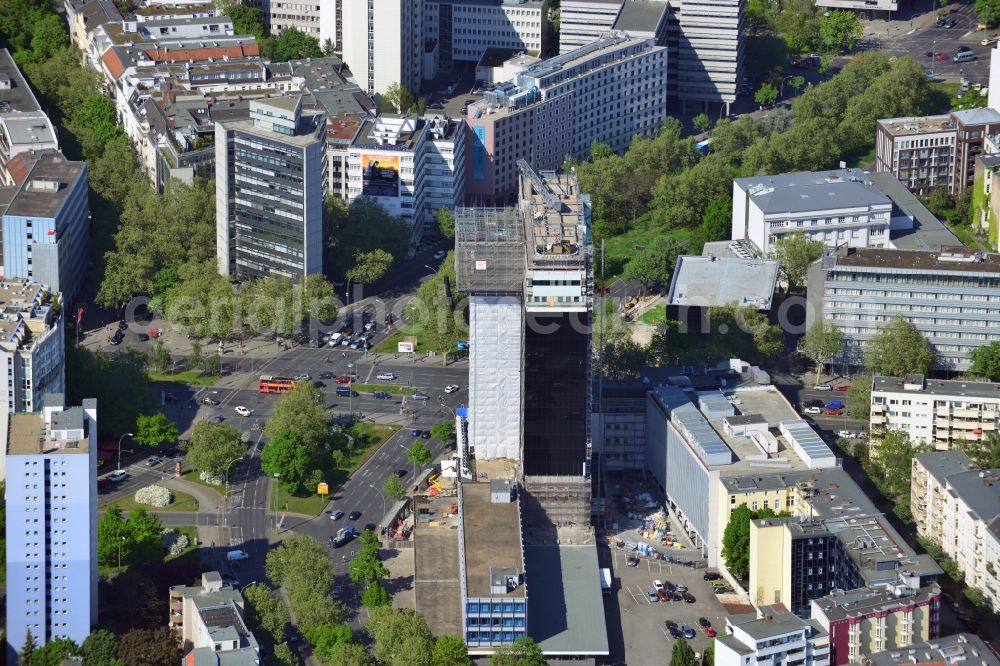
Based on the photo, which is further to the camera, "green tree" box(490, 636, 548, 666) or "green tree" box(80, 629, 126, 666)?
"green tree" box(490, 636, 548, 666)

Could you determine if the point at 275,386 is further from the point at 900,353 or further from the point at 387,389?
the point at 900,353

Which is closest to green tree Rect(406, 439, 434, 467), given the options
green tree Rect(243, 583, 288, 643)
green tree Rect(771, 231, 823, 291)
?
green tree Rect(243, 583, 288, 643)

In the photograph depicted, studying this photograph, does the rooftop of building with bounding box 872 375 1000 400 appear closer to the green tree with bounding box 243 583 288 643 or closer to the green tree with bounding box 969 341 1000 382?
the green tree with bounding box 969 341 1000 382

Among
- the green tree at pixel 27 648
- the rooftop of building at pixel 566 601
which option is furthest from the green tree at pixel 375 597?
the green tree at pixel 27 648

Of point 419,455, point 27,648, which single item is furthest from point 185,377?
point 27,648

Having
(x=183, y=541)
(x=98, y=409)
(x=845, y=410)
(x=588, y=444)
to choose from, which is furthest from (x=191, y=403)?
(x=845, y=410)

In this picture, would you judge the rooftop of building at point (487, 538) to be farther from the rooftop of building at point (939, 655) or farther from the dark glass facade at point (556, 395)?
the rooftop of building at point (939, 655)
